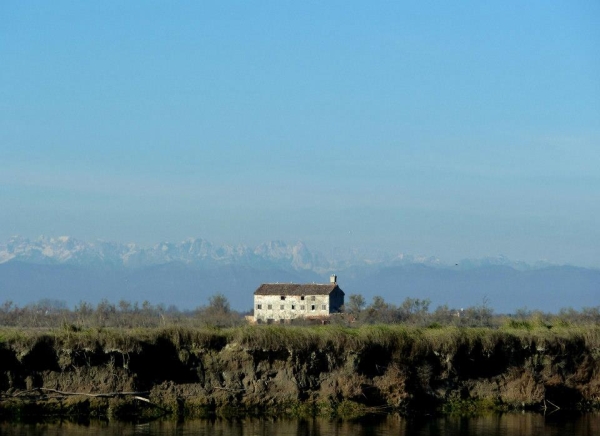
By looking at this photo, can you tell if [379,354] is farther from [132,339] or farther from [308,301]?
[308,301]

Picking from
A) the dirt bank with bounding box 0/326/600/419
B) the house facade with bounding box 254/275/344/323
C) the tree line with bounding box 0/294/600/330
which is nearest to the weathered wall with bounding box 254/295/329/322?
the house facade with bounding box 254/275/344/323

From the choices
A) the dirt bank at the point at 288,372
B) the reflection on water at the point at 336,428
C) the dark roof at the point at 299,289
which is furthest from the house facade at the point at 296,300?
the reflection on water at the point at 336,428

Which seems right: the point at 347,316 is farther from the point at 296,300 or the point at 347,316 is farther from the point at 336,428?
the point at 336,428

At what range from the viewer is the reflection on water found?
33.0m

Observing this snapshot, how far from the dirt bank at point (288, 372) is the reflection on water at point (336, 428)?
1770 millimetres

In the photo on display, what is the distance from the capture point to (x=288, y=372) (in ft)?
127

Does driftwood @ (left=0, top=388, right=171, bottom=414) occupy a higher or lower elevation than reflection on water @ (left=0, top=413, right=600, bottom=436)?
higher

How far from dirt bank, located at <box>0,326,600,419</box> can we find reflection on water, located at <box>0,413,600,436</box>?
1.77 m

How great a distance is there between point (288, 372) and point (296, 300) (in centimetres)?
8380

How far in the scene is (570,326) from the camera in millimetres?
46625

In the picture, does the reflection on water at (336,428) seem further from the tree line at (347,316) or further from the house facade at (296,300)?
the house facade at (296,300)

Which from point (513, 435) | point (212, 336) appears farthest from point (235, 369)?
point (513, 435)

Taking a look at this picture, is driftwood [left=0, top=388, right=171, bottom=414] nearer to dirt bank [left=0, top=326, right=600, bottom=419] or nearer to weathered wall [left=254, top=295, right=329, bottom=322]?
dirt bank [left=0, top=326, right=600, bottom=419]

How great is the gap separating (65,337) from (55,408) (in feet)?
7.64
